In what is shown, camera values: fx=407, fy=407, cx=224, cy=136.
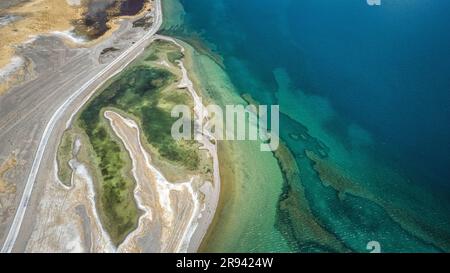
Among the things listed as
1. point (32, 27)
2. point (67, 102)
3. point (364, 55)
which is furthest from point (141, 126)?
point (364, 55)

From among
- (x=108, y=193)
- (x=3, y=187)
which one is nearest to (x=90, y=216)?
(x=108, y=193)

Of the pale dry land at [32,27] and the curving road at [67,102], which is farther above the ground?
the pale dry land at [32,27]

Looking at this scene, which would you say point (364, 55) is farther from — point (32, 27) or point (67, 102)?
point (32, 27)

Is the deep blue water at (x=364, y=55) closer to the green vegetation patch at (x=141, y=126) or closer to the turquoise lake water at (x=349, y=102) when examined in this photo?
the turquoise lake water at (x=349, y=102)

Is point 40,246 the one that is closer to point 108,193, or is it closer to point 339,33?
point 108,193

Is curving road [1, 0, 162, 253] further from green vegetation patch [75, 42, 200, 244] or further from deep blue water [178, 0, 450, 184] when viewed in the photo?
deep blue water [178, 0, 450, 184]

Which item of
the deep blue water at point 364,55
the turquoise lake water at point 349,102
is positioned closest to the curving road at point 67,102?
the turquoise lake water at point 349,102

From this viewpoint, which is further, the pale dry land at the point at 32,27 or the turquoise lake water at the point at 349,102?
the pale dry land at the point at 32,27
